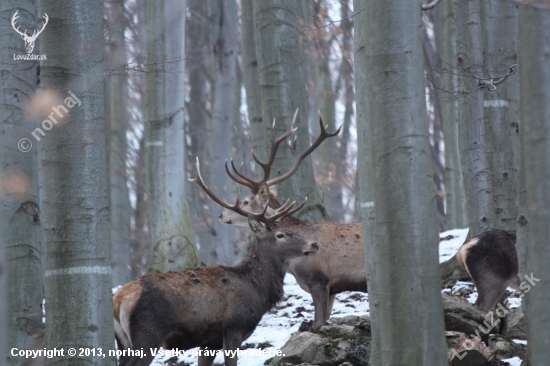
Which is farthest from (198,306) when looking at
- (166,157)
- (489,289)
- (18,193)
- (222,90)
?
(222,90)

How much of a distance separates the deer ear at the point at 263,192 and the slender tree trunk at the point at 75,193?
4.64 metres

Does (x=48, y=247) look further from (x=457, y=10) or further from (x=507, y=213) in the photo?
(x=457, y=10)

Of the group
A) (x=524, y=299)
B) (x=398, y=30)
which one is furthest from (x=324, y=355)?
(x=398, y=30)

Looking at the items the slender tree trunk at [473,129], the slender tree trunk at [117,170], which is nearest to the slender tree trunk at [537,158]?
the slender tree trunk at [473,129]

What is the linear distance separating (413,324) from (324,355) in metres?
2.23

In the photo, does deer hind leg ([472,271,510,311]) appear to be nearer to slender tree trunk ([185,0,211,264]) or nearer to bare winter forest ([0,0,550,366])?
bare winter forest ([0,0,550,366])

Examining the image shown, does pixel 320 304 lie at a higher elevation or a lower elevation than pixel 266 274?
lower

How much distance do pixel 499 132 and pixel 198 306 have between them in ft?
15.5

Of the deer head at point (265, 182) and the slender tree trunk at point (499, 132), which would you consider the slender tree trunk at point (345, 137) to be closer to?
the slender tree trunk at point (499, 132)

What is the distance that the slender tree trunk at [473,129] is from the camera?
8.96 meters

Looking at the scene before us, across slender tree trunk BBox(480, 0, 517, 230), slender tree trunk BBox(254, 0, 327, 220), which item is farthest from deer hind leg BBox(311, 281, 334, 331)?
slender tree trunk BBox(480, 0, 517, 230)

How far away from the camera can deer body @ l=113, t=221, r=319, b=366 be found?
642cm

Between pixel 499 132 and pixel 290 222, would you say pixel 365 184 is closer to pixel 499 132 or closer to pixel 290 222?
pixel 290 222

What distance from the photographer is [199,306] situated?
680 centimetres
